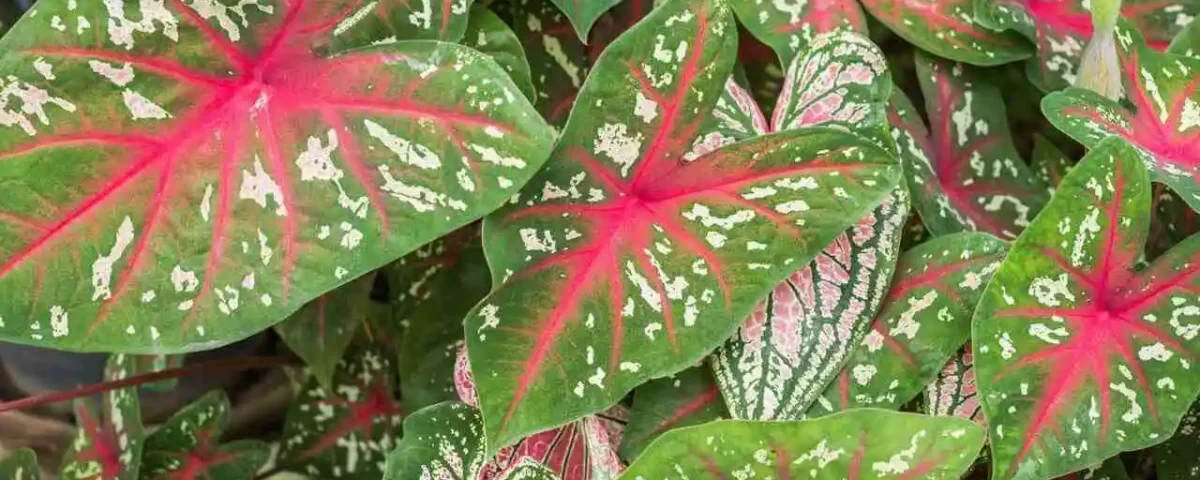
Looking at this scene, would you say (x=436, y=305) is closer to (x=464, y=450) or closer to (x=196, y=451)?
(x=464, y=450)

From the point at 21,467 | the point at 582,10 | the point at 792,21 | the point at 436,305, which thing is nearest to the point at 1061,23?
the point at 792,21

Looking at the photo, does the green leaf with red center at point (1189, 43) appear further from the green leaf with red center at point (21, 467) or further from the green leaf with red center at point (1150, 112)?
the green leaf with red center at point (21, 467)

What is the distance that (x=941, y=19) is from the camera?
0.95 metres

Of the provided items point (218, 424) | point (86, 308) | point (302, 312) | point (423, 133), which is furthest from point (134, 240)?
point (218, 424)

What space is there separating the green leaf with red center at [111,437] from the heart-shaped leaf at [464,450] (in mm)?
394

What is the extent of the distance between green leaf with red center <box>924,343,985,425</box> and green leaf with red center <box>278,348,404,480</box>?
645 mm

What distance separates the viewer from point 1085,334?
2.44 feet

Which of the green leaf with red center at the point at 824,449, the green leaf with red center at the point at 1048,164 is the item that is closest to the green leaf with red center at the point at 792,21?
the green leaf with red center at the point at 1048,164

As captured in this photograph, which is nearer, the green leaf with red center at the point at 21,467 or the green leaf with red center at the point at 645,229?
the green leaf with red center at the point at 645,229

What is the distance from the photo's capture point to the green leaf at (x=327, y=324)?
42.8 inches

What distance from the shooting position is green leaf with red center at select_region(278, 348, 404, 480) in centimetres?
120

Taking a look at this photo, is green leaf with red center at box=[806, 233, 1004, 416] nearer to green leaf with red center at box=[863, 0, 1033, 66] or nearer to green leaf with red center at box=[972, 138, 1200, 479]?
green leaf with red center at box=[972, 138, 1200, 479]

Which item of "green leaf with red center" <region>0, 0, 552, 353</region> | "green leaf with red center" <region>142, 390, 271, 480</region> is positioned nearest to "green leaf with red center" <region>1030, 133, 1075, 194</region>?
"green leaf with red center" <region>0, 0, 552, 353</region>

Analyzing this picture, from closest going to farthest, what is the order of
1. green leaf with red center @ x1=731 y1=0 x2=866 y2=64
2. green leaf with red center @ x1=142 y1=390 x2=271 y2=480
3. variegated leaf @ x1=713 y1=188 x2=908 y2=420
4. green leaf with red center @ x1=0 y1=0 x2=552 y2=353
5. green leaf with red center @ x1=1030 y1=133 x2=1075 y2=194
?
green leaf with red center @ x1=0 y1=0 x2=552 y2=353 → variegated leaf @ x1=713 y1=188 x2=908 y2=420 → green leaf with red center @ x1=731 y1=0 x2=866 y2=64 → green leaf with red center @ x1=1030 y1=133 x2=1075 y2=194 → green leaf with red center @ x1=142 y1=390 x2=271 y2=480
